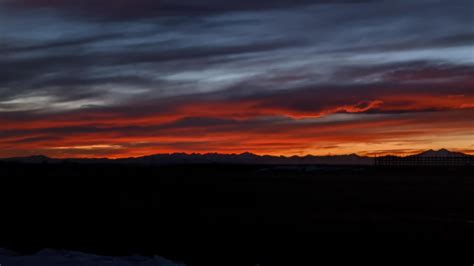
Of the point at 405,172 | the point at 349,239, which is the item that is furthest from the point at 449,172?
the point at 349,239

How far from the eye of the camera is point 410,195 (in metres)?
39.7

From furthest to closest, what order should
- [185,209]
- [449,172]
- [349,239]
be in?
[449,172] < [185,209] < [349,239]

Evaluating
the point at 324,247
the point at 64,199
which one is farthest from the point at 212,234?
the point at 64,199

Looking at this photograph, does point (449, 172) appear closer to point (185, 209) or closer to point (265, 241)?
point (185, 209)

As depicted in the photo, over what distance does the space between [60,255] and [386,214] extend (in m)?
16.6

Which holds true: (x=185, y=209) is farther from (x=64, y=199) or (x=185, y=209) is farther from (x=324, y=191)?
(x=324, y=191)

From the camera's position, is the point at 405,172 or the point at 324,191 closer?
the point at 324,191

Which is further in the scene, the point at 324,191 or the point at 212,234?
the point at 324,191

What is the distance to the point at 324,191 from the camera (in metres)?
43.7

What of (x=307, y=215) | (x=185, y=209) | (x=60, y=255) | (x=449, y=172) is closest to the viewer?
(x=60, y=255)

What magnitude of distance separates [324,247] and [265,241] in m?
1.95

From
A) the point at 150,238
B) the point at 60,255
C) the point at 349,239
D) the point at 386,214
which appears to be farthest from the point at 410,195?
the point at 60,255

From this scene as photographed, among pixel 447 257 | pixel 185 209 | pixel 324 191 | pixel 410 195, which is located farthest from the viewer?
pixel 324 191

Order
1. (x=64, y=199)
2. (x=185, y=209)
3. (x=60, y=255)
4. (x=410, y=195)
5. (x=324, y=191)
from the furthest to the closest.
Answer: (x=324, y=191) < (x=410, y=195) < (x=64, y=199) < (x=185, y=209) < (x=60, y=255)
